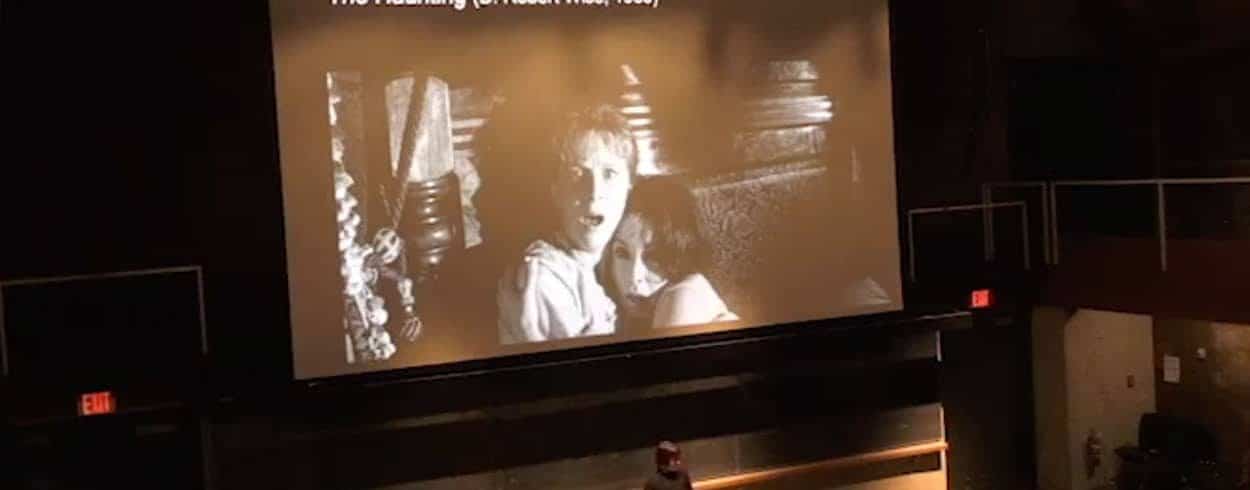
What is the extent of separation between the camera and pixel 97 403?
642cm

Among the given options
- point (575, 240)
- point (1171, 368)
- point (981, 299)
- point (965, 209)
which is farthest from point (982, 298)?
point (575, 240)

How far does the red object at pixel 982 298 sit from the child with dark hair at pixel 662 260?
1.78 metres

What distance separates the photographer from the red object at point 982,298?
847cm

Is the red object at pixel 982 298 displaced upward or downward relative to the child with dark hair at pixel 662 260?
downward

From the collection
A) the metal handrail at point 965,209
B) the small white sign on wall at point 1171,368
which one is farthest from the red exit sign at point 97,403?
the small white sign on wall at point 1171,368

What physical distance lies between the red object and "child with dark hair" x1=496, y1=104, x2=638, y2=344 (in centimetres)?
245

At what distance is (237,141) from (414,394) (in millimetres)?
1608

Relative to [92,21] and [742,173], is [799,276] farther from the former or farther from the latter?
[92,21]

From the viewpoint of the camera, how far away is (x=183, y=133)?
21.8 feet

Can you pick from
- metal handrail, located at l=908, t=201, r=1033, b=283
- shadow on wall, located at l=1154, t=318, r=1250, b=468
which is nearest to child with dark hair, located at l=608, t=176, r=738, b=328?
metal handrail, located at l=908, t=201, r=1033, b=283

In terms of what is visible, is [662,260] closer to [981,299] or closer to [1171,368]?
[981,299]

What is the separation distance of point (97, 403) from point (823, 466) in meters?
4.17

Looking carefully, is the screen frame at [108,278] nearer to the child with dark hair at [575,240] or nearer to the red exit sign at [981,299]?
the child with dark hair at [575,240]

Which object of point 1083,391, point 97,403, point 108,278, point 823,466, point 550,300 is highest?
point 108,278
